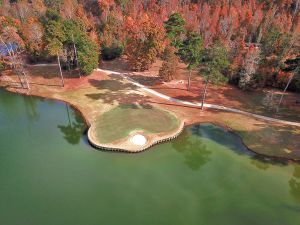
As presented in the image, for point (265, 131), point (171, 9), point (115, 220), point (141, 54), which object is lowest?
point (115, 220)

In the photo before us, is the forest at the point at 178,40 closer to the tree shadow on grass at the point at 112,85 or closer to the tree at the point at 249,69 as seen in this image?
the tree at the point at 249,69

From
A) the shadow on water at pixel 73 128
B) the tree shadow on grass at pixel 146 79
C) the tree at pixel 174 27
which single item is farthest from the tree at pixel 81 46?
the tree at pixel 174 27

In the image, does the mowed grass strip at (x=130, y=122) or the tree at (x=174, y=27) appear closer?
the mowed grass strip at (x=130, y=122)

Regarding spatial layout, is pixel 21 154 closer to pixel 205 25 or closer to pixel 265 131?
pixel 265 131

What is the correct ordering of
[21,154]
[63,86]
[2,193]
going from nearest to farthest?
[2,193] < [21,154] < [63,86]

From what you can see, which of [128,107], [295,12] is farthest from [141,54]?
[295,12]

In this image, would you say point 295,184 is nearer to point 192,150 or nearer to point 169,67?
point 192,150

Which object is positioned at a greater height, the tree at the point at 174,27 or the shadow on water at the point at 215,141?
the tree at the point at 174,27

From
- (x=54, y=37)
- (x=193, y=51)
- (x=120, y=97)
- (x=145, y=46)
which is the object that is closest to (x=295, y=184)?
(x=193, y=51)
